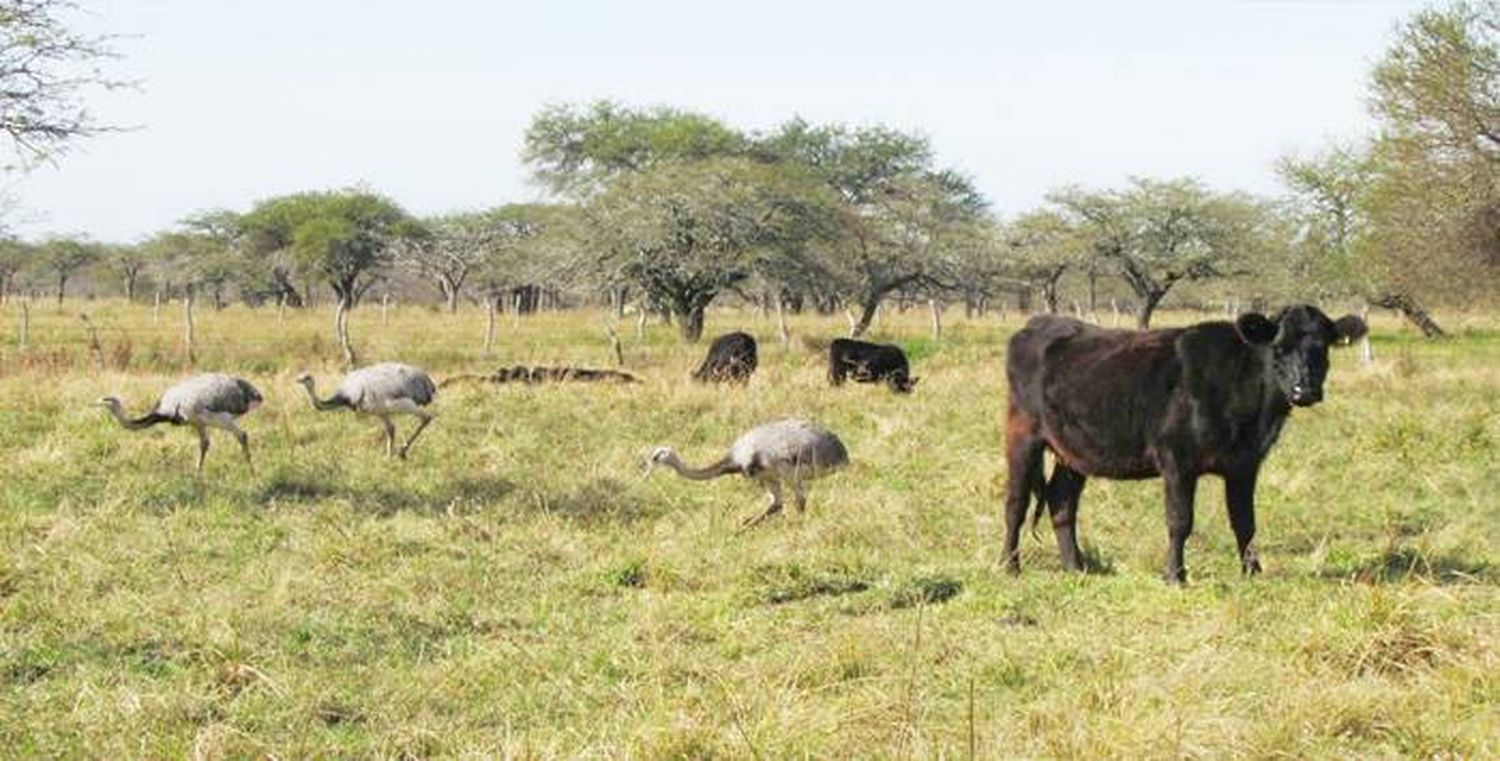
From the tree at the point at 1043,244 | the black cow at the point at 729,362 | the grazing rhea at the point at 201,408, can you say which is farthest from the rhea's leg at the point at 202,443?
the tree at the point at 1043,244

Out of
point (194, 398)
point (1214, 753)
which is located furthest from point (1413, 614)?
point (194, 398)

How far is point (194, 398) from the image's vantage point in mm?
13344

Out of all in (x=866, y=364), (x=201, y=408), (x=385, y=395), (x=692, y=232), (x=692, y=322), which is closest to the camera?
(x=201, y=408)

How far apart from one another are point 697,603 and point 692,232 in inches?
1159

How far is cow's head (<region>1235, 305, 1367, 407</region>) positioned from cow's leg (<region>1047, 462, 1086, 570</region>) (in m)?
1.53

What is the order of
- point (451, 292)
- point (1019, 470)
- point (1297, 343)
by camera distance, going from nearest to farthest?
point (1297, 343) < point (1019, 470) < point (451, 292)

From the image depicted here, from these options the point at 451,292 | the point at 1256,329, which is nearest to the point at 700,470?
the point at 1256,329

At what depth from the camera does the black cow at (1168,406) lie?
27.6 feet

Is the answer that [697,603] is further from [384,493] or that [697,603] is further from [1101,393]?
[384,493]

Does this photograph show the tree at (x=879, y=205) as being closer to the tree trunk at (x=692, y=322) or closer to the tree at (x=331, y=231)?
the tree trunk at (x=692, y=322)

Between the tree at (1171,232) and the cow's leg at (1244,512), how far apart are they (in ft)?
130

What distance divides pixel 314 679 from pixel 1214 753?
4.11 meters

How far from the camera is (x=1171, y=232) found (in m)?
48.3

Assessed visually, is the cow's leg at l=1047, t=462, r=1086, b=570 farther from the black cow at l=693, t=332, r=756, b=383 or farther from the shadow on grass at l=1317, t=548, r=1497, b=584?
the black cow at l=693, t=332, r=756, b=383
